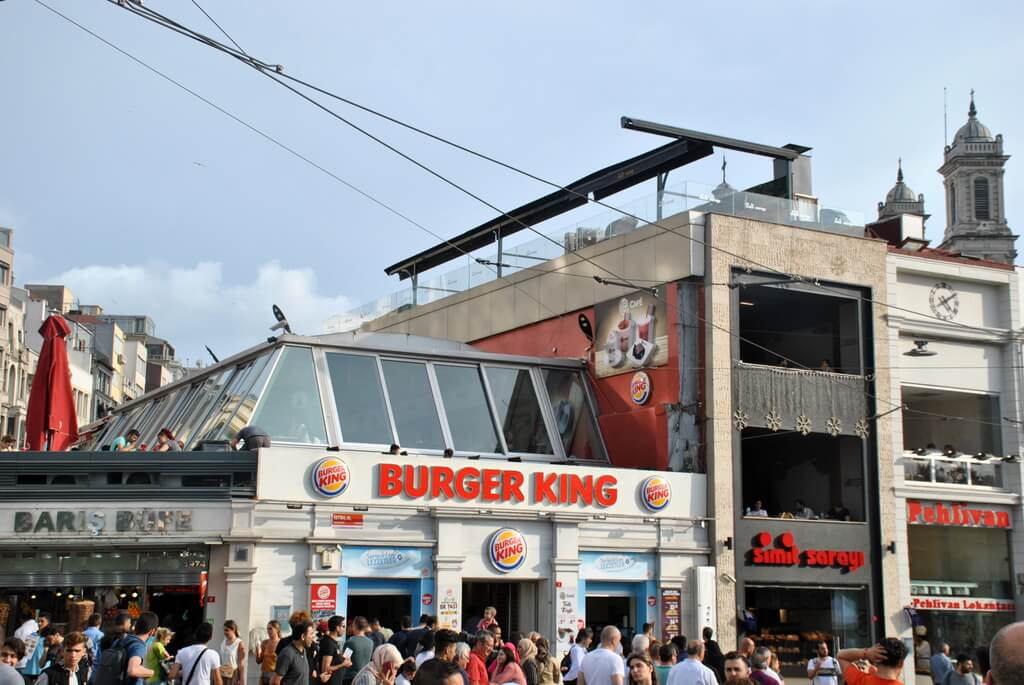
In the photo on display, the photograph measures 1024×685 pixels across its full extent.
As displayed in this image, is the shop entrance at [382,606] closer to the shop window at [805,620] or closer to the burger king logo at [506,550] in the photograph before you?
the burger king logo at [506,550]

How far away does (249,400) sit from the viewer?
24406mm

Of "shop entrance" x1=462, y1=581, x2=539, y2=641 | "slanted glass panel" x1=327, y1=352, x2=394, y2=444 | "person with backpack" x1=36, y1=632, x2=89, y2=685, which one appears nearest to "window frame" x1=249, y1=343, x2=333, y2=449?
"slanted glass panel" x1=327, y1=352, x2=394, y2=444

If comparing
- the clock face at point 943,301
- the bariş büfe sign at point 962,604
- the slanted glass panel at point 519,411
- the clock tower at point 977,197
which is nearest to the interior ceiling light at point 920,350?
the clock face at point 943,301

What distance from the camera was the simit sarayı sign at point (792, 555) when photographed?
2636 cm

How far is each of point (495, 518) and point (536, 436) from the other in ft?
13.3

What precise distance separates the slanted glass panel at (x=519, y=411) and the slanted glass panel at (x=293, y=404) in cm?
435

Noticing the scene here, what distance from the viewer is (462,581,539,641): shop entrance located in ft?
80.3

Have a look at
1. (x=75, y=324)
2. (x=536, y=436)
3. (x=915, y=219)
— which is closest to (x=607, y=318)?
(x=536, y=436)

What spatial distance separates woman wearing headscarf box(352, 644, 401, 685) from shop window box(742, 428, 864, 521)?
16908mm

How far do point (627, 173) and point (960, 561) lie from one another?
13.1 metres

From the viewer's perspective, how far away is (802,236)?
1108 inches

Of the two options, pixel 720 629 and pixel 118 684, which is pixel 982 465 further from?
pixel 118 684

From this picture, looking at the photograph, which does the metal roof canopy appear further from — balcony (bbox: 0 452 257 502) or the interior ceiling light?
balcony (bbox: 0 452 257 502)

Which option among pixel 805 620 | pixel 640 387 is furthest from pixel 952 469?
pixel 640 387
